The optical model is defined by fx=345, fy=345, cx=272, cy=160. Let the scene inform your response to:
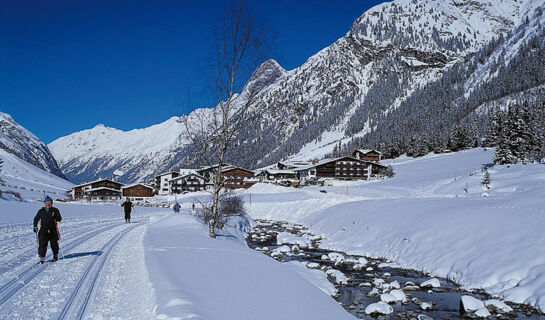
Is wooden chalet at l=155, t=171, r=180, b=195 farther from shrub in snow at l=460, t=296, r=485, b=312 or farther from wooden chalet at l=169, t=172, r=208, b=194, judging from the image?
shrub in snow at l=460, t=296, r=485, b=312

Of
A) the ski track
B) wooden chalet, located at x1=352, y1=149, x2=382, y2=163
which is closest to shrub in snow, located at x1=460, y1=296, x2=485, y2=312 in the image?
the ski track

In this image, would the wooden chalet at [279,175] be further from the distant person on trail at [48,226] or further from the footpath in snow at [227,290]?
the footpath in snow at [227,290]

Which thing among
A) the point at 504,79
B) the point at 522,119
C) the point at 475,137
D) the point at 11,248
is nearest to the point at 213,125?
the point at 11,248

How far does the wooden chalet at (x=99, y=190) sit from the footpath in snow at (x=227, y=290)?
337ft

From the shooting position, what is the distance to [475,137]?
109750 millimetres

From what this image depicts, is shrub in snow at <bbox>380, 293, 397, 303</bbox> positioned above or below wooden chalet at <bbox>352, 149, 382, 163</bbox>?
below

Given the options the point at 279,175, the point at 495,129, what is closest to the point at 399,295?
the point at 495,129

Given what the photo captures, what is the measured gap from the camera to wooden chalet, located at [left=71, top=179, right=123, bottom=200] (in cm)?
10244

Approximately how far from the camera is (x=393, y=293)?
37.8ft

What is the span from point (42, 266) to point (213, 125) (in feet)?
27.8

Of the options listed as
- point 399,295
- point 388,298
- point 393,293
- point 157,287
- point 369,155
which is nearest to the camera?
point 157,287

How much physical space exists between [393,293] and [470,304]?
2233 mm

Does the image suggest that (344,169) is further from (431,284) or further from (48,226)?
(48,226)

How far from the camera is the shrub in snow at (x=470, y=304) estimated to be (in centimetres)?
1032
